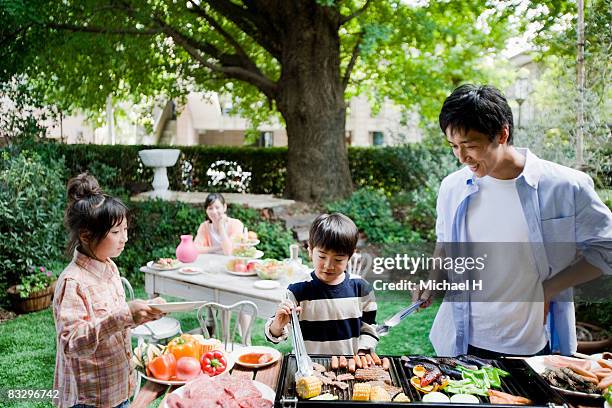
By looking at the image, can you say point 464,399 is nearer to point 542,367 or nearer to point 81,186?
point 542,367

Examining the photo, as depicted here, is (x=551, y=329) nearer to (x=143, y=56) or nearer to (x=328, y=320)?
(x=328, y=320)

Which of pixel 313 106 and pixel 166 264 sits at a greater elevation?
pixel 313 106

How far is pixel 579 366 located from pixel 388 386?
0.71 metres

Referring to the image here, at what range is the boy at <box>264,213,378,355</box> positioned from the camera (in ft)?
6.97

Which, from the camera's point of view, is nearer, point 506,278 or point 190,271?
point 506,278

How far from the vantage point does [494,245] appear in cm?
201

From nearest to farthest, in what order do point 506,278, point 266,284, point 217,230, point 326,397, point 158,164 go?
1. point 326,397
2. point 506,278
3. point 266,284
4. point 217,230
5. point 158,164

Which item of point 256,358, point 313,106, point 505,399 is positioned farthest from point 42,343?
point 313,106

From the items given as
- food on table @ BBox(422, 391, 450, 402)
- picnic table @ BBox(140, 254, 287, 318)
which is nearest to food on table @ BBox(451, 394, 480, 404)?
food on table @ BBox(422, 391, 450, 402)

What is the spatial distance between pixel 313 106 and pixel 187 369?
623 cm

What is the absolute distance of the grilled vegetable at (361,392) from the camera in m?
1.57

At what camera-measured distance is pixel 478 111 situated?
1.82 metres

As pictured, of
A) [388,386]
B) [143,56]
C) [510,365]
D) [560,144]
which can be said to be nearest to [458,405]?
[388,386]

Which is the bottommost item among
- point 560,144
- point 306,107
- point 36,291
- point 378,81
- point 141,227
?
point 36,291
